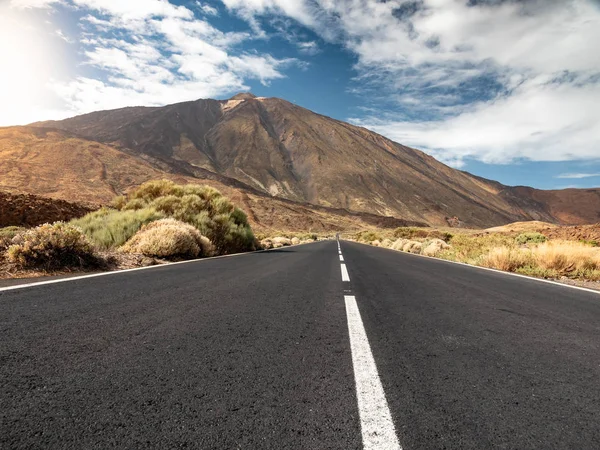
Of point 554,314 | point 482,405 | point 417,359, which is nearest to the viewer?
point 482,405

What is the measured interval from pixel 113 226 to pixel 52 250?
4497 millimetres

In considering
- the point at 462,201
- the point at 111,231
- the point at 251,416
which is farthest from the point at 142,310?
the point at 462,201

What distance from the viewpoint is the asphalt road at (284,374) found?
1.69m

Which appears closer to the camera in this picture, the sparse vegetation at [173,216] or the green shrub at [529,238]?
the sparse vegetation at [173,216]

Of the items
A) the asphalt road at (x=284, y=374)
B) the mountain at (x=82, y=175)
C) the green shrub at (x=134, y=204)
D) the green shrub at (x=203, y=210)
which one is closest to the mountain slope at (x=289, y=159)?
→ the mountain at (x=82, y=175)

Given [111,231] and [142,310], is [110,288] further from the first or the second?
[111,231]

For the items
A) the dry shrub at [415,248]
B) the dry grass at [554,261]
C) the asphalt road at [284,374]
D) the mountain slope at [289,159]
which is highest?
the mountain slope at [289,159]

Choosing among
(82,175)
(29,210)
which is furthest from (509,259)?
(82,175)

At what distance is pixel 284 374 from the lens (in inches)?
93.2

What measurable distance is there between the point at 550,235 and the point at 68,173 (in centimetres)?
7524

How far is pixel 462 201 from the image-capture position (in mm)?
179875

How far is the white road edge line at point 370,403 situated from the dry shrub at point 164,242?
28.6 ft

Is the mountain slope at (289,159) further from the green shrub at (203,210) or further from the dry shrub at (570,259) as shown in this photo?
the dry shrub at (570,259)

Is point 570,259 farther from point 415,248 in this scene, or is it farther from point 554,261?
point 415,248
